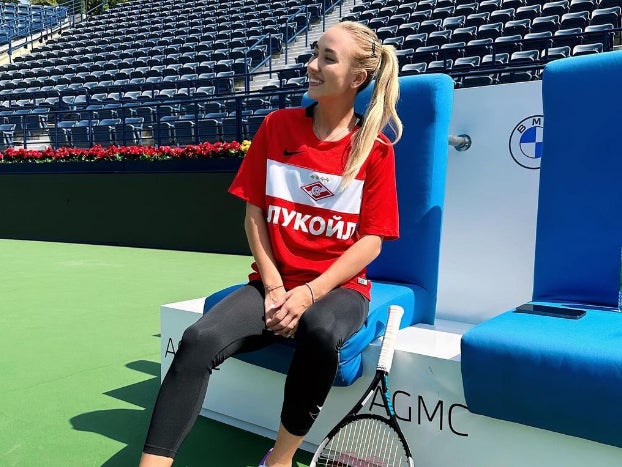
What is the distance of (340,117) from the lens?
2.21 meters

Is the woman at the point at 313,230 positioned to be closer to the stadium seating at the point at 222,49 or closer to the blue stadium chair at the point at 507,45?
the stadium seating at the point at 222,49

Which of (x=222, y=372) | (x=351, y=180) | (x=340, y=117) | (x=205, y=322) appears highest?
(x=340, y=117)

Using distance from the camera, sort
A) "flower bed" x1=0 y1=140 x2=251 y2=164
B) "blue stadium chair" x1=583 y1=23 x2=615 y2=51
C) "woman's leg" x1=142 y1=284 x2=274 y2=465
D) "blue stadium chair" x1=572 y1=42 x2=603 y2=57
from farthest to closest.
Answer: "blue stadium chair" x1=583 y1=23 x2=615 y2=51, "blue stadium chair" x1=572 y1=42 x2=603 y2=57, "flower bed" x1=0 y1=140 x2=251 y2=164, "woman's leg" x1=142 y1=284 x2=274 y2=465

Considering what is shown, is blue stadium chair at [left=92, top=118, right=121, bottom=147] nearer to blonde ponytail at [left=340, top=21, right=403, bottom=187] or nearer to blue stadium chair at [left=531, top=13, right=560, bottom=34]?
blue stadium chair at [left=531, top=13, right=560, bottom=34]

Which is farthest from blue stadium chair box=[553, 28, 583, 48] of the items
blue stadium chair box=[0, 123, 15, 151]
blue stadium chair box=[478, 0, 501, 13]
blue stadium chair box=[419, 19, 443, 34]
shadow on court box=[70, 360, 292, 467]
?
blue stadium chair box=[0, 123, 15, 151]

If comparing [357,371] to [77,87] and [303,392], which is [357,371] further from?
[77,87]

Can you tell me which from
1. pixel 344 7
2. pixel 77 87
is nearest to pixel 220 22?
pixel 344 7

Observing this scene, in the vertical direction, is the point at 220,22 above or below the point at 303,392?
above

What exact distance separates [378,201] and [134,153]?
7.47 m

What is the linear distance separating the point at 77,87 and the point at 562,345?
14961 mm

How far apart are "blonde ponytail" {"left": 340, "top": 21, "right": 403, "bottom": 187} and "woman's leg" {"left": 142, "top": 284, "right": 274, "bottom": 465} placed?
505mm

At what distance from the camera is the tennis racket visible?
69.4 inches

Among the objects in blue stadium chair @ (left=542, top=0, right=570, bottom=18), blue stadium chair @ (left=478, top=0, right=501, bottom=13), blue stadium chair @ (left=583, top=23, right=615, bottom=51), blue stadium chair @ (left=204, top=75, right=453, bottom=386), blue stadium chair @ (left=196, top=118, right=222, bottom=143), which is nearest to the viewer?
blue stadium chair @ (left=204, top=75, right=453, bottom=386)

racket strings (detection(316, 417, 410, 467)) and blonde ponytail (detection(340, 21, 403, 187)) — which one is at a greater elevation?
blonde ponytail (detection(340, 21, 403, 187))
